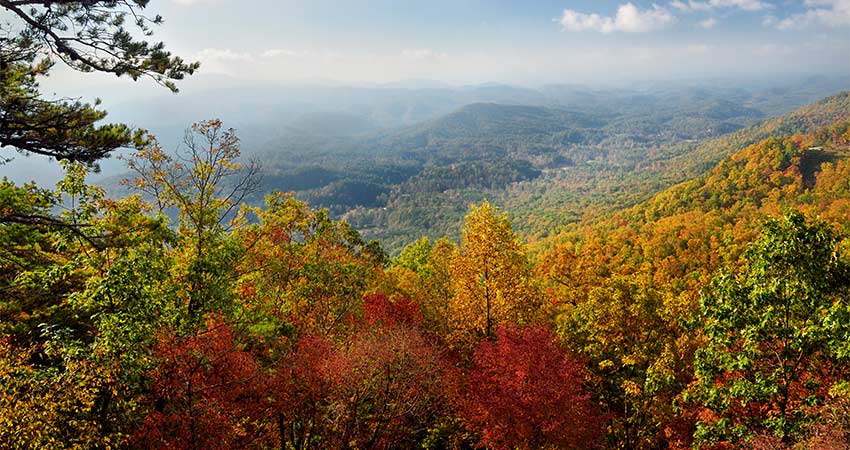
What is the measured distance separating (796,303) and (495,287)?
10.2 meters

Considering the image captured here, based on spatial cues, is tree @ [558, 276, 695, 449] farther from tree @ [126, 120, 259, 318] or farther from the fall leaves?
tree @ [126, 120, 259, 318]

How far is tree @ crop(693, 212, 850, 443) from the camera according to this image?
10.2m

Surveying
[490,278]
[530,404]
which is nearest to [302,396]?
[530,404]

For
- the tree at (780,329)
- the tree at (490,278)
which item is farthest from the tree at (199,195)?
the tree at (780,329)

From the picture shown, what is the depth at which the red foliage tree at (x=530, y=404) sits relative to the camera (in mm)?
12984

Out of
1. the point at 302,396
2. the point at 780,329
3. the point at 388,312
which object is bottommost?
the point at 388,312

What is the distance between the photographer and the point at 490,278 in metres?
18.8

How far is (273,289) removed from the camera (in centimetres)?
1700

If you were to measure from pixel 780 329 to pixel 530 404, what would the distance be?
683 centimetres

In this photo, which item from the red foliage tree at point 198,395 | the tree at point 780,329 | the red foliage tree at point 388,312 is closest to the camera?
the red foliage tree at point 198,395

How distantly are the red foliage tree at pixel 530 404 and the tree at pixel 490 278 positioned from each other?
3993 millimetres

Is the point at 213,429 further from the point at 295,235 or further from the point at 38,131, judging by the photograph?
the point at 295,235

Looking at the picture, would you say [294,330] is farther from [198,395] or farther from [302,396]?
[198,395]

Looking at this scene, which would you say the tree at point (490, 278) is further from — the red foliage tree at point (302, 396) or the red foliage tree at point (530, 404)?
the red foliage tree at point (302, 396)
